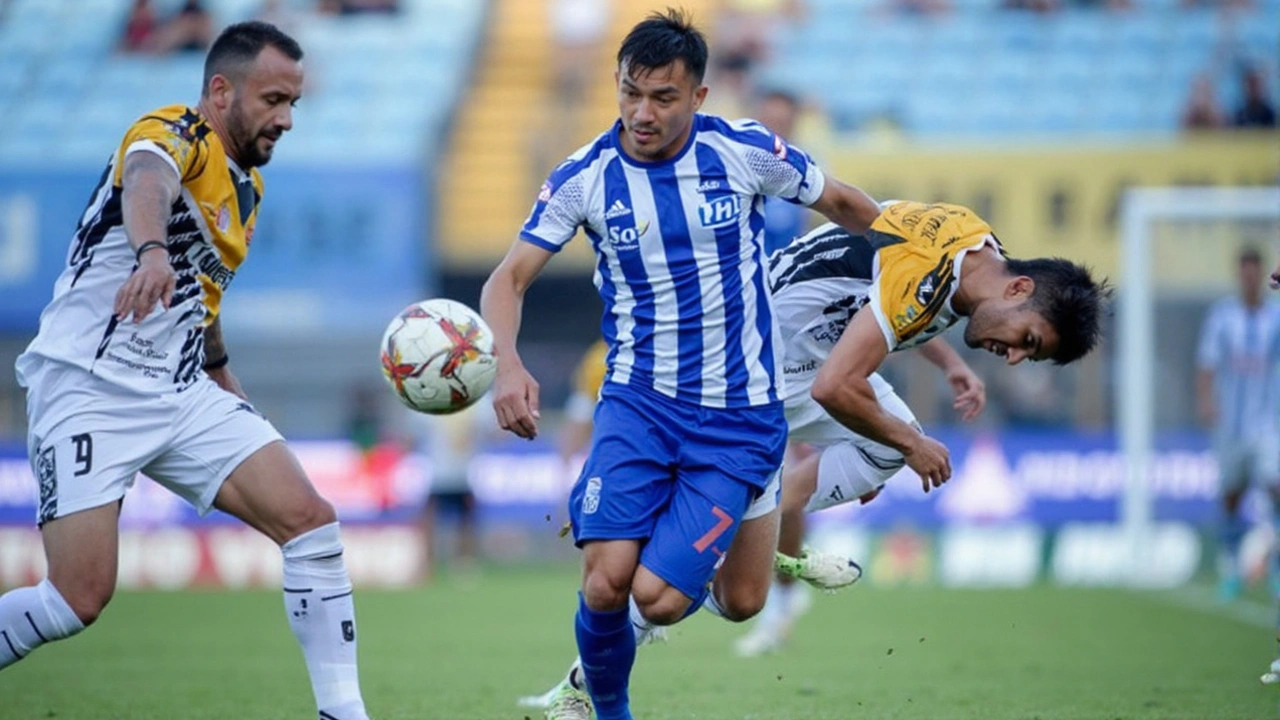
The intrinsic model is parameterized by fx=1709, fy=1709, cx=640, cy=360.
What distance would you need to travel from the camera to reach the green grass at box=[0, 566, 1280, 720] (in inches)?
300

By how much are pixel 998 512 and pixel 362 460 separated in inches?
275

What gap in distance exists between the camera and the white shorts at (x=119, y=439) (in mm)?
5754

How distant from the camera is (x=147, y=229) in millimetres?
5484

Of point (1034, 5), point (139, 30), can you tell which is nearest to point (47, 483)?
point (139, 30)

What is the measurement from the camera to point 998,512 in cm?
1842

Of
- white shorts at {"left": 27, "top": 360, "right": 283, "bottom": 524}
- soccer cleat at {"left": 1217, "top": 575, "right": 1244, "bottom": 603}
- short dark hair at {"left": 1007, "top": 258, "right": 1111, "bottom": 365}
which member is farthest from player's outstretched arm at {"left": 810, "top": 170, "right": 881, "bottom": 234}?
soccer cleat at {"left": 1217, "top": 575, "right": 1244, "bottom": 603}

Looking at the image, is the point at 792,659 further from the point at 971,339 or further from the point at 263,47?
the point at 263,47

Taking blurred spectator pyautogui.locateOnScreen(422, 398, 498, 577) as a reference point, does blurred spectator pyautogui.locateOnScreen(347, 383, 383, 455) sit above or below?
above

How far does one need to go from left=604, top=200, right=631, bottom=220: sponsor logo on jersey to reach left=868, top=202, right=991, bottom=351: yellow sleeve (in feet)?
3.18

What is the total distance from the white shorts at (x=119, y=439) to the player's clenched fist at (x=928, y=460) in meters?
2.33

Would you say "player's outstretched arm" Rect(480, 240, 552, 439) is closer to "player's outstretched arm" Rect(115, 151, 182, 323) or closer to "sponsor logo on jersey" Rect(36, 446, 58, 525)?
"player's outstretched arm" Rect(115, 151, 182, 323)

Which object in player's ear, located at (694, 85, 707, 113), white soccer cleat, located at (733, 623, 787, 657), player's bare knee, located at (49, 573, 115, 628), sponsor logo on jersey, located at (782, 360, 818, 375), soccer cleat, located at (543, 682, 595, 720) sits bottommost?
white soccer cleat, located at (733, 623, 787, 657)

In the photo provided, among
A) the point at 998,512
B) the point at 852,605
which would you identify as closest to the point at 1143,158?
the point at 998,512

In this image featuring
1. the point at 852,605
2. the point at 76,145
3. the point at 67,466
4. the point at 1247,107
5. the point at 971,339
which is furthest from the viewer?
the point at 76,145
